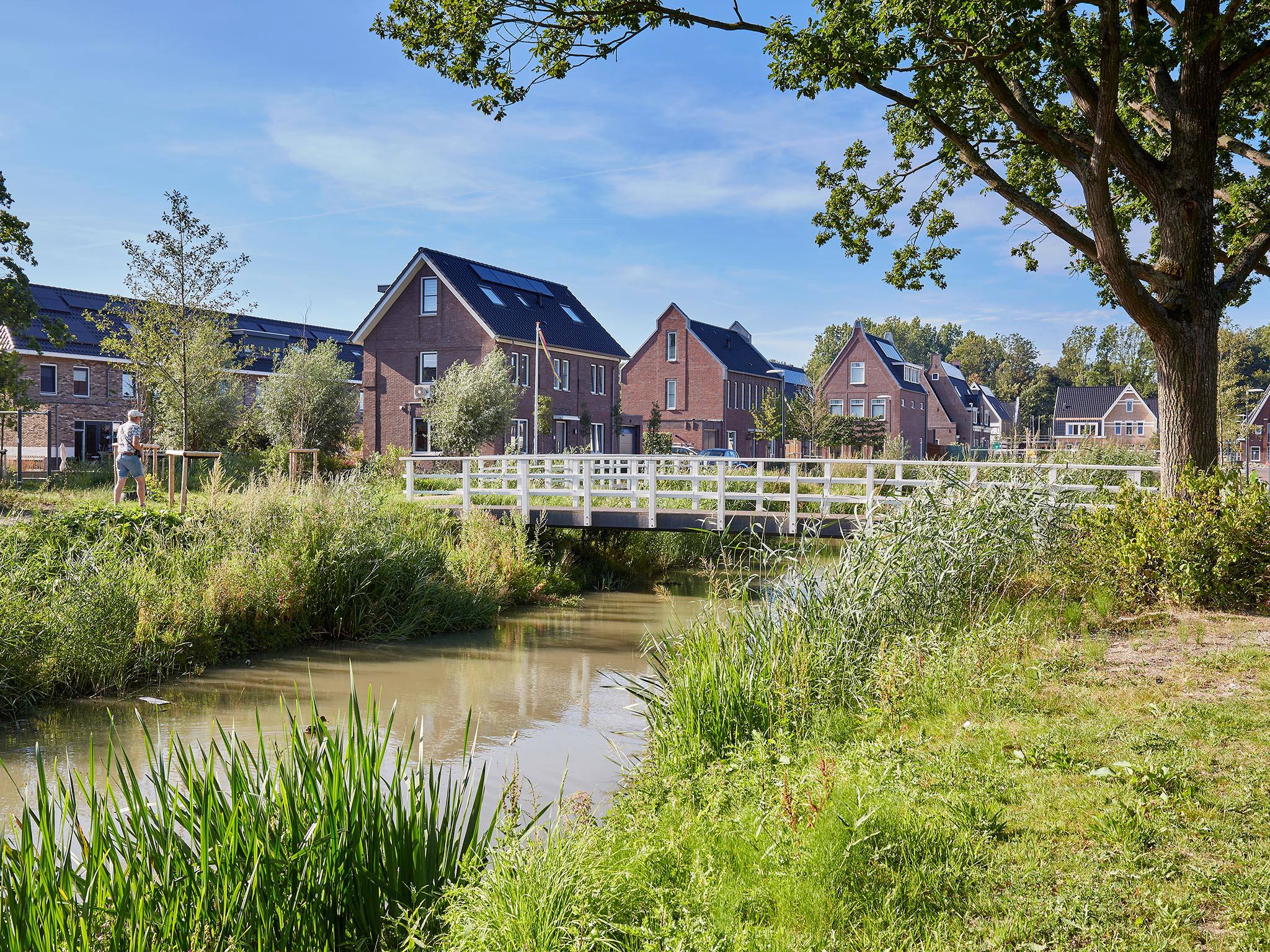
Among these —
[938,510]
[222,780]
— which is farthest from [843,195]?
[222,780]

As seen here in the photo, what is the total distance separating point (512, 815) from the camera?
4.34 meters

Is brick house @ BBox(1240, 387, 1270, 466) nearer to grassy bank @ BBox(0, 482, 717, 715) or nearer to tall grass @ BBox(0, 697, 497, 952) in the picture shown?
grassy bank @ BBox(0, 482, 717, 715)

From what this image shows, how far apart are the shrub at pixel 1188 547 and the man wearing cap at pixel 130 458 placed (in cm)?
1405

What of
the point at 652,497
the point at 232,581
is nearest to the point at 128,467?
the point at 232,581

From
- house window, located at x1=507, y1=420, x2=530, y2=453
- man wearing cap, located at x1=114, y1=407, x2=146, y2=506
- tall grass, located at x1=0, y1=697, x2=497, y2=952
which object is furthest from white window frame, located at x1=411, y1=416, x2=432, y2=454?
tall grass, located at x1=0, y1=697, x2=497, y2=952

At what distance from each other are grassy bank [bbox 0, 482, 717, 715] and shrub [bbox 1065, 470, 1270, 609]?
29.9 ft

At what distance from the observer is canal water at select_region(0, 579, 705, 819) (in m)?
8.62

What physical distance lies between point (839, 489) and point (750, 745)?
22985mm

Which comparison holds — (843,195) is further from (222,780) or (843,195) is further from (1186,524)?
(222,780)

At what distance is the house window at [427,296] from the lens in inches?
1597

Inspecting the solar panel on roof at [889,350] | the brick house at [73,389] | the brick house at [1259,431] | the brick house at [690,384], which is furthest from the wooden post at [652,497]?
the solar panel on roof at [889,350]

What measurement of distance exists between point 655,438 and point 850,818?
47202 mm

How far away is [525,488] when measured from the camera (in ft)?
65.0

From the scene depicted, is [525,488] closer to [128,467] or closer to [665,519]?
[665,519]
